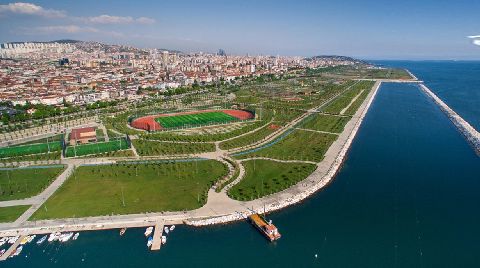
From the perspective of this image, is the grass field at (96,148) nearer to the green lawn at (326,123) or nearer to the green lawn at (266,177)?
the green lawn at (266,177)

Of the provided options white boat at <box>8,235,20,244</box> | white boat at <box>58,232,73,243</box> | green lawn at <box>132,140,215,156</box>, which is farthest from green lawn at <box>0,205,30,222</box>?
green lawn at <box>132,140,215,156</box>

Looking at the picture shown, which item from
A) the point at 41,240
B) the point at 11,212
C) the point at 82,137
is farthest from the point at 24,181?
the point at 82,137

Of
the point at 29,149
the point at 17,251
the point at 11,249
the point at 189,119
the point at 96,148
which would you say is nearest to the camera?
the point at 17,251

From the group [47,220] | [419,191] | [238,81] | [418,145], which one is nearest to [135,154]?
A: [47,220]

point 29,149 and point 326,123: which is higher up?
point 326,123

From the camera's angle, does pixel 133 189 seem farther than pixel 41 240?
Yes

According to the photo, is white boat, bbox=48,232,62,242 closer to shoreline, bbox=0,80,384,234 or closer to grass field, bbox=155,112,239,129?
shoreline, bbox=0,80,384,234

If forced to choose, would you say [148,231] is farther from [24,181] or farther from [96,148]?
[96,148]
